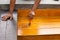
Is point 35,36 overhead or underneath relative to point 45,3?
underneath

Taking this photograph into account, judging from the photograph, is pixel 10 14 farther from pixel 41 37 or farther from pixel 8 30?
pixel 41 37

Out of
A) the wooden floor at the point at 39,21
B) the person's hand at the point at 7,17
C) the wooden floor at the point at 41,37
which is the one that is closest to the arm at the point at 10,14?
the person's hand at the point at 7,17

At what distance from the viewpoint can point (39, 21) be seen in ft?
6.06

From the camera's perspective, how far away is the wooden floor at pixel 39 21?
1.65m

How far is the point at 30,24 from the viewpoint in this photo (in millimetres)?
1755

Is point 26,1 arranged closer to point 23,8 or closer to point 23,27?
point 23,8

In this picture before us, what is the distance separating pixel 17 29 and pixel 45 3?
553 millimetres

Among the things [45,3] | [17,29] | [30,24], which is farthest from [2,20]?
[45,3]

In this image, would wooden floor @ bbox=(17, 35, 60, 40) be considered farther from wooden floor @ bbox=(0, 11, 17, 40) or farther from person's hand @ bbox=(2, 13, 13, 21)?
person's hand @ bbox=(2, 13, 13, 21)

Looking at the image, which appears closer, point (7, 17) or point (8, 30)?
point (8, 30)

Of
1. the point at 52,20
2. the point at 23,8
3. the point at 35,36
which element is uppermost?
the point at 23,8

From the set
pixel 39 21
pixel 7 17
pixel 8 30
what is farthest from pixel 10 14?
pixel 39 21

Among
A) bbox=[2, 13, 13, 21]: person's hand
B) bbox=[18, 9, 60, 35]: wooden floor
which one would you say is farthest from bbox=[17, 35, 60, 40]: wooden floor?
bbox=[2, 13, 13, 21]: person's hand

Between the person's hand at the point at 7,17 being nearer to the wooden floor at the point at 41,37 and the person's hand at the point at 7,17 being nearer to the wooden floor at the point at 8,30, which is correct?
the wooden floor at the point at 8,30
